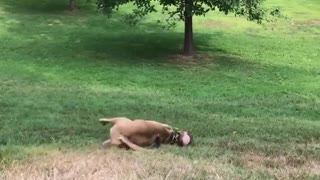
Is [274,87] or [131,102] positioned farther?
[274,87]

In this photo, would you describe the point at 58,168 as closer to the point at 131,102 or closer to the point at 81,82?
the point at 131,102

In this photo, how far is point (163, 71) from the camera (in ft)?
55.9

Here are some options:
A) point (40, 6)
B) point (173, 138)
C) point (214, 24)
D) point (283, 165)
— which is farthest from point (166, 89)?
point (40, 6)

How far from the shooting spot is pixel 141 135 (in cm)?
506

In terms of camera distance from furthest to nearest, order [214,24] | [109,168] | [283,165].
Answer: [214,24]
[283,165]
[109,168]

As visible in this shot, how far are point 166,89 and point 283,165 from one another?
33.1 feet

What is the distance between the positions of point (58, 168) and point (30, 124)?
13.2ft

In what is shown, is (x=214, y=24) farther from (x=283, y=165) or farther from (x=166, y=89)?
(x=283, y=165)

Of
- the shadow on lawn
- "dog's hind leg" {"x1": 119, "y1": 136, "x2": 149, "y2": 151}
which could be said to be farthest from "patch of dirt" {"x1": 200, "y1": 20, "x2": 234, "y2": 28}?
"dog's hind leg" {"x1": 119, "y1": 136, "x2": 149, "y2": 151}

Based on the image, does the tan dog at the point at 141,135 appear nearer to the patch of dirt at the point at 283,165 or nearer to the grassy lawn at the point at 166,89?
the grassy lawn at the point at 166,89

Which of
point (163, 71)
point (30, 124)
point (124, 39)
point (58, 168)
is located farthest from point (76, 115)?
point (124, 39)

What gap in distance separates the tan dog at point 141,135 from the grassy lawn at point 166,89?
0.67 ft

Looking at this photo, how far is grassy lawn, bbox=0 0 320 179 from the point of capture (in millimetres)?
4008

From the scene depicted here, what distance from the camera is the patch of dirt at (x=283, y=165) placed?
342cm
